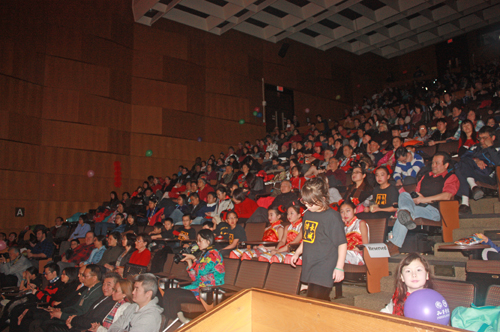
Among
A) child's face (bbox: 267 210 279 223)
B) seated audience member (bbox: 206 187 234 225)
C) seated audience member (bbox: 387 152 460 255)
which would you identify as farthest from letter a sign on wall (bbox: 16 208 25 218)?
seated audience member (bbox: 387 152 460 255)

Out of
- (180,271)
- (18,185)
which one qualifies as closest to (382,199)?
(180,271)

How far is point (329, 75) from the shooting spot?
1319 centimetres

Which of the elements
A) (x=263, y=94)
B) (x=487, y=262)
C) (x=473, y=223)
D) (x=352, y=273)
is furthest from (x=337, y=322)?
(x=263, y=94)

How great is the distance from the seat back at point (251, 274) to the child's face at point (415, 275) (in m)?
1.25

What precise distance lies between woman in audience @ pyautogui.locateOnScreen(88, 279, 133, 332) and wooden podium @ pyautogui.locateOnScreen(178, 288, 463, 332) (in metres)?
2.03

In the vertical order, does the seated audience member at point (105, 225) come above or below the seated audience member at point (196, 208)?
below

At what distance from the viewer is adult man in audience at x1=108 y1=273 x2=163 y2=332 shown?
254 cm

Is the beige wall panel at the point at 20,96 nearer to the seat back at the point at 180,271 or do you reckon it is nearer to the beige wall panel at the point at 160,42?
the beige wall panel at the point at 160,42

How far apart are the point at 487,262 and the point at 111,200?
778 cm

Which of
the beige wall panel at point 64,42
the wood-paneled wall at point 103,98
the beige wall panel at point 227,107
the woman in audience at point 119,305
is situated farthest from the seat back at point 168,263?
the beige wall panel at point 227,107

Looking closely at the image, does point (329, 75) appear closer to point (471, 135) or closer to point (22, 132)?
point (471, 135)

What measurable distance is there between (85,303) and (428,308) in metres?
3.24

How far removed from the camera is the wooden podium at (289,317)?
941 mm

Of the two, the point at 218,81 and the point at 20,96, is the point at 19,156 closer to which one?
the point at 20,96
